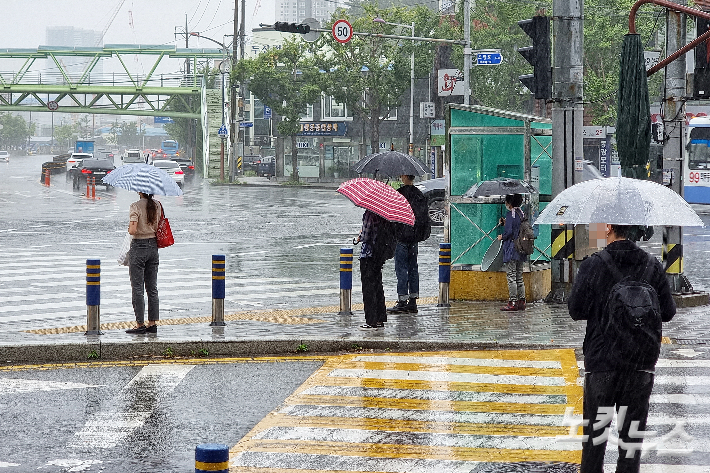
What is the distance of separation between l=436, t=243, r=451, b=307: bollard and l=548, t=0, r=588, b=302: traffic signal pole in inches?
59.3

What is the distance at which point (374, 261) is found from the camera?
13.1 m

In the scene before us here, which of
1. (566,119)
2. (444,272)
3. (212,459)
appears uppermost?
(566,119)

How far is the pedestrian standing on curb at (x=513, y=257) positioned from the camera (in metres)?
14.6

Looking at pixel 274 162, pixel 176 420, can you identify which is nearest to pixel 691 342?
pixel 176 420

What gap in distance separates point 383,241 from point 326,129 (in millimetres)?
65215

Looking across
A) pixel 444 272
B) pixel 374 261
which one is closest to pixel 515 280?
pixel 444 272

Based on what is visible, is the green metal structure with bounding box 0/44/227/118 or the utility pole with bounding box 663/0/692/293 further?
the green metal structure with bounding box 0/44/227/118

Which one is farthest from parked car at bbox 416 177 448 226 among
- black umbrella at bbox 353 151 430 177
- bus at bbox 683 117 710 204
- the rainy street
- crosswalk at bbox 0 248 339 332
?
black umbrella at bbox 353 151 430 177

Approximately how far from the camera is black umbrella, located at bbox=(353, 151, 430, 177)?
14895 millimetres

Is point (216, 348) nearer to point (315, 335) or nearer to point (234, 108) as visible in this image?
point (315, 335)

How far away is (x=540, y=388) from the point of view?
988cm

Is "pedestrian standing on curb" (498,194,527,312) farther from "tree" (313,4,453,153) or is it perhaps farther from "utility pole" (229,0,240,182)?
"utility pole" (229,0,240,182)

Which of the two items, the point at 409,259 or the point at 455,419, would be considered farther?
the point at 409,259

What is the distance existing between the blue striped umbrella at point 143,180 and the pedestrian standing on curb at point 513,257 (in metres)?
4.58
